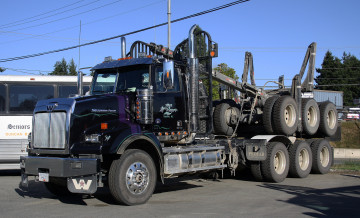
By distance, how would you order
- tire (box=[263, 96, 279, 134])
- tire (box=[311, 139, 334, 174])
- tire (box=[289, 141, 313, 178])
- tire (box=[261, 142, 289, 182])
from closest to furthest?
tire (box=[261, 142, 289, 182]) < tire (box=[263, 96, 279, 134]) < tire (box=[289, 141, 313, 178]) < tire (box=[311, 139, 334, 174])

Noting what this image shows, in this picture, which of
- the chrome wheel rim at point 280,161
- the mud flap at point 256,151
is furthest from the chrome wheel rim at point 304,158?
the mud flap at point 256,151

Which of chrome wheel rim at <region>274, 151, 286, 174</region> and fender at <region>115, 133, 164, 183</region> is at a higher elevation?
fender at <region>115, 133, 164, 183</region>

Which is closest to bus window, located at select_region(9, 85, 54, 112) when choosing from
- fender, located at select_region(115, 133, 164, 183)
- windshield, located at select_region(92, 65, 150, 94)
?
windshield, located at select_region(92, 65, 150, 94)

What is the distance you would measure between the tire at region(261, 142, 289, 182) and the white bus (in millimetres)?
6218

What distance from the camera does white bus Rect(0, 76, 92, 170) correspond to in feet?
45.4

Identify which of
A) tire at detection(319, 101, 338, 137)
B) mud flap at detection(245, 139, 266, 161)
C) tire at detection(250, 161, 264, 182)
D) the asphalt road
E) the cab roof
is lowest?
the asphalt road

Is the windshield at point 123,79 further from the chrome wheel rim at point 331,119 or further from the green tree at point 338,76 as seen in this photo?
the green tree at point 338,76

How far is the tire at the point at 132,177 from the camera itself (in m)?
8.05

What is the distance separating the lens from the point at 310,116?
13.9 meters

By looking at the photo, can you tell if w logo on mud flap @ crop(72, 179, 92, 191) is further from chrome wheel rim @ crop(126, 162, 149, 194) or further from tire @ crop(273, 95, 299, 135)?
tire @ crop(273, 95, 299, 135)

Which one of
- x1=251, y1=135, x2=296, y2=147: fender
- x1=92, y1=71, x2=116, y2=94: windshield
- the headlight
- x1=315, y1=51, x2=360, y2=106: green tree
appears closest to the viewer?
the headlight

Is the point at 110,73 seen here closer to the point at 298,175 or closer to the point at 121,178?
the point at 121,178

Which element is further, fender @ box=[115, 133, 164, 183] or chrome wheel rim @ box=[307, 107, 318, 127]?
chrome wheel rim @ box=[307, 107, 318, 127]

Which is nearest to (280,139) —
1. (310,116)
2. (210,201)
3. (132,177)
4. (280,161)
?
(280,161)
